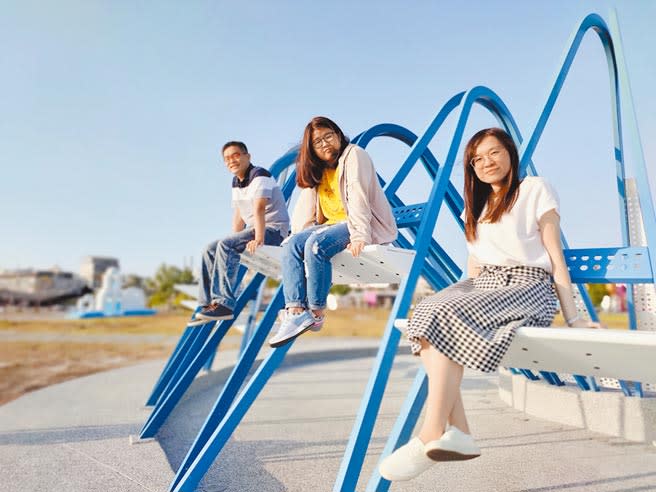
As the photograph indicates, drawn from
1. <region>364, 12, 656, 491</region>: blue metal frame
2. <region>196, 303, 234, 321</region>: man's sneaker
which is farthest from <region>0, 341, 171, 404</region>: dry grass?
<region>364, 12, 656, 491</region>: blue metal frame

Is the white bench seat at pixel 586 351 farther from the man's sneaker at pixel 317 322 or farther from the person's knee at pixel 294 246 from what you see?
the person's knee at pixel 294 246

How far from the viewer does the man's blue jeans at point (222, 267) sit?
14.9 feet

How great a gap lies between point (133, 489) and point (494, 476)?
2.64 metres

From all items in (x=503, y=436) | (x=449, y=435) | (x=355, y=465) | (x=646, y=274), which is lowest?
(x=503, y=436)

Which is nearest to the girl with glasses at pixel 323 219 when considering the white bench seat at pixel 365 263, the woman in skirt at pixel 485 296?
the white bench seat at pixel 365 263

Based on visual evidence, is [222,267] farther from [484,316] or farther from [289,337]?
[484,316]

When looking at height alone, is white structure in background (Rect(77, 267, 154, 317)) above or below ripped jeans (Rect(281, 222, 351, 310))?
below

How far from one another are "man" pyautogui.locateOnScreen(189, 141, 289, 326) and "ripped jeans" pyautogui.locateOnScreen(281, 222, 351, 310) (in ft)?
3.47

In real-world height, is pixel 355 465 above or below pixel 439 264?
below

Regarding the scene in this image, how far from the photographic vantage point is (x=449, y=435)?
7.37ft

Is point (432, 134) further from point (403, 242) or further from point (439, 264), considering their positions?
point (439, 264)

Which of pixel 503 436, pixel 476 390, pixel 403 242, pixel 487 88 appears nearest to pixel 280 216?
pixel 403 242

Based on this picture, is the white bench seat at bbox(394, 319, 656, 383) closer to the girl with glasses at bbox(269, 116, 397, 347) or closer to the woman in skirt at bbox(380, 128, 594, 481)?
the woman in skirt at bbox(380, 128, 594, 481)

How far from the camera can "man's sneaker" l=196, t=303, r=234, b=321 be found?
454 centimetres
